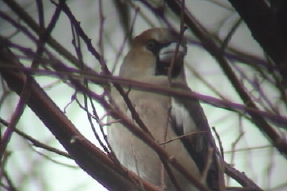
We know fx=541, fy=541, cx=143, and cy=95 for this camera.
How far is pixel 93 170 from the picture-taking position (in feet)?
7.92

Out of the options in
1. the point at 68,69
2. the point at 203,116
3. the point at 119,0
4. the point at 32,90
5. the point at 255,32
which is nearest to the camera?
the point at 68,69

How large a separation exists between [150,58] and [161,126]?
861mm

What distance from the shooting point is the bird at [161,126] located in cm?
357

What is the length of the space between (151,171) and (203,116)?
2.26 feet

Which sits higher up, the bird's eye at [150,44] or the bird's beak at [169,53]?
the bird's eye at [150,44]

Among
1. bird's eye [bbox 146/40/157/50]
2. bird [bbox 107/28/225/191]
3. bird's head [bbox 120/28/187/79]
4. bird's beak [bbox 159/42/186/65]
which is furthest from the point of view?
bird's eye [bbox 146/40/157/50]

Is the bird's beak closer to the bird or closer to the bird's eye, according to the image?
the bird

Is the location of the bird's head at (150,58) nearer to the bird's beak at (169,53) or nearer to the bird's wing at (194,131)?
the bird's beak at (169,53)

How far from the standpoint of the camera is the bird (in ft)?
11.7

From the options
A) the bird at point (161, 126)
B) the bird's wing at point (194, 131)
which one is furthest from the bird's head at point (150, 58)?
the bird's wing at point (194, 131)

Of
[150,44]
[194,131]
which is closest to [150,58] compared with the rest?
[150,44]

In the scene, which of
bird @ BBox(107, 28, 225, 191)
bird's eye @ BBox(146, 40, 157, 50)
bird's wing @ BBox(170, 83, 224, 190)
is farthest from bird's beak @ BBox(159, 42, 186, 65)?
bird's wing @ BBox(170, 83, 224, 190)

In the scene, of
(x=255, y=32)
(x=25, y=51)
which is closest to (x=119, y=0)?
(x=255, y=32)

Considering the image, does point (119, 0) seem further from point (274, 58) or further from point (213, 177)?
point (213, 177)
